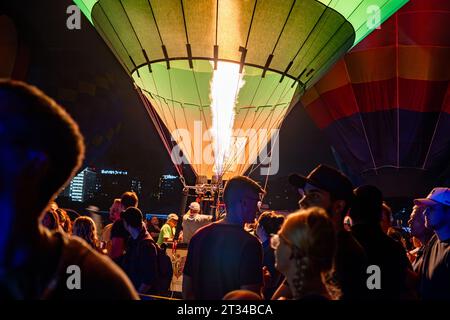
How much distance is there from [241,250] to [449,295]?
126 cm

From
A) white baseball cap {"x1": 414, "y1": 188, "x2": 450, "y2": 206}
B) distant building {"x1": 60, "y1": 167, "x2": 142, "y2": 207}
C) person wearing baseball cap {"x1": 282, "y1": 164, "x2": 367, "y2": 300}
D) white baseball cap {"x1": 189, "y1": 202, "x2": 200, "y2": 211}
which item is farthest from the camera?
distant building {"x1": 60, "y1": 167, "x2": 142, "y2": 207}

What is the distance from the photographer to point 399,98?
10.2 m

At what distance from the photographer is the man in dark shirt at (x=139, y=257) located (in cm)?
354

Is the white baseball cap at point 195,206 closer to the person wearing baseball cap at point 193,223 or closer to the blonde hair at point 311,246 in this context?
the person wearing baseball cap at point 193,223

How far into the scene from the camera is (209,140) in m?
5.78

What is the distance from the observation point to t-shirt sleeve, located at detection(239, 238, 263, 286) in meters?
2.36

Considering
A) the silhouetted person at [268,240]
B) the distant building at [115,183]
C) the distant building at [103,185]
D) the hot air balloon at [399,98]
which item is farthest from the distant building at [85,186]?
the silhouetted person at [268,240]

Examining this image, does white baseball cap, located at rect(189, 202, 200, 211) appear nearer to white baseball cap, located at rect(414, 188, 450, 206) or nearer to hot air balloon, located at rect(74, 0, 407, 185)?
hot air balloon, located at rect(74, 0, 407, 185)

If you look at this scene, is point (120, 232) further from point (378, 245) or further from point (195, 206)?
point (378, 245)

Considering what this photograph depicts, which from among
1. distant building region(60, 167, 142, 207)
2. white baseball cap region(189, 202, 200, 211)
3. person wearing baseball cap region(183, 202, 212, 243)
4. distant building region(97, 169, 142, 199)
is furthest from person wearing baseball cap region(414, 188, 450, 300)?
distant building region(60, 167, 142, 207)

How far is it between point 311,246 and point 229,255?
100 centimetres

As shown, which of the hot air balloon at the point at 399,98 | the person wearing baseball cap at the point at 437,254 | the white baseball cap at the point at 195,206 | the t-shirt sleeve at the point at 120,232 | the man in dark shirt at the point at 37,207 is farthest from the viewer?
the hot air balloon at the point at 399,98

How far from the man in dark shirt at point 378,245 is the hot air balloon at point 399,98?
27.2 feet

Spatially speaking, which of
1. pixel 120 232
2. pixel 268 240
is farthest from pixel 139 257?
pixel 268 240
